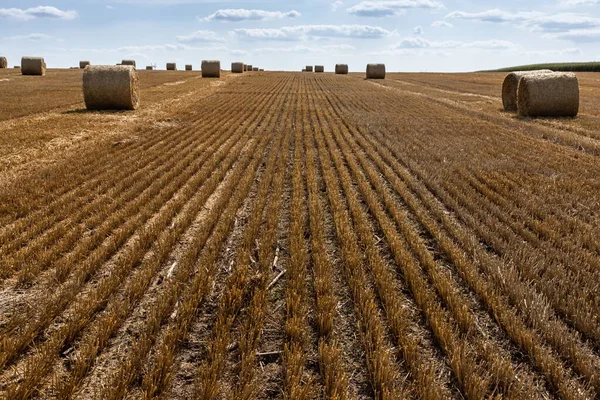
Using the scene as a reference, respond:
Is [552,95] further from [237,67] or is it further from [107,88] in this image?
[237,67]

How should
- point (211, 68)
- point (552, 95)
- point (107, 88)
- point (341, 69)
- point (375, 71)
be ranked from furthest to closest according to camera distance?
1. point (341, 69)
2. point (375, 71)
3. point (211, 68)
4. point (107, 88)
5. point (552, 95)

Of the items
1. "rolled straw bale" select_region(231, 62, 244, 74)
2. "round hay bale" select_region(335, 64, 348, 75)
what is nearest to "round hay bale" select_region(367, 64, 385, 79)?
"round hay bale" select_region(335, 64, 348, 75)

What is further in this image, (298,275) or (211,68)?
(211,68)

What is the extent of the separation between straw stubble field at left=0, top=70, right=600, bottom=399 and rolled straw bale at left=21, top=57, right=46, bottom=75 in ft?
114

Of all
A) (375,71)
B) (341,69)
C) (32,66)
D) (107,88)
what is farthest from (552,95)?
(341,69)

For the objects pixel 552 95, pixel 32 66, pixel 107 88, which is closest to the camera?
pixel 552 95

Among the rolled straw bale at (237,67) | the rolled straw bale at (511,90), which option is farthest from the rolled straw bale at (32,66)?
the rolled straw bale at (511,90)

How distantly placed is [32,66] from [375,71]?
33.8m

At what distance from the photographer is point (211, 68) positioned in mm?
41406

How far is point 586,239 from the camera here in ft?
16.6

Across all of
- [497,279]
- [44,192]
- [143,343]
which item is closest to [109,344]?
[143,343]

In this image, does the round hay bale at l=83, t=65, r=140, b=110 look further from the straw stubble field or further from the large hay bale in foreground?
the large hay bale in foreground

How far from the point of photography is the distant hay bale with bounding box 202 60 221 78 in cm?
4143

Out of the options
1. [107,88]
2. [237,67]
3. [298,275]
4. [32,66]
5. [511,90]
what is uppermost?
[237,67]
